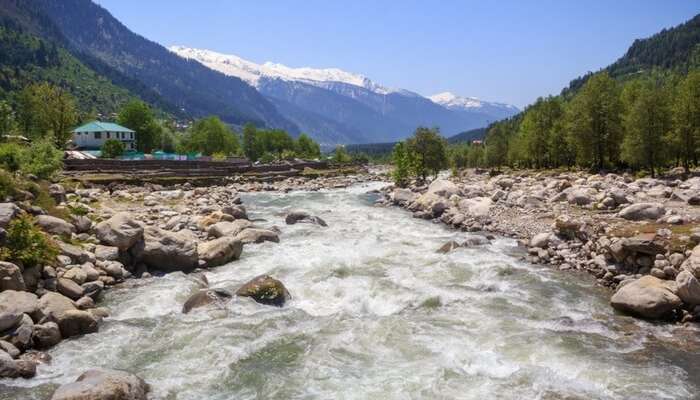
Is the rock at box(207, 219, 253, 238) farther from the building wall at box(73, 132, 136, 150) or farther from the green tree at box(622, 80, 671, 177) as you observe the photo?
the building wall at box(73, 132, 136, 150)

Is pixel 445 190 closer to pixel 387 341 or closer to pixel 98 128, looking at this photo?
pixel 387 341

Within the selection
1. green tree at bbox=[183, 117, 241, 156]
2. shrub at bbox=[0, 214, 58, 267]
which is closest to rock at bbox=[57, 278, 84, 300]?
shrub at bbox=[0, 214, 58, 267]

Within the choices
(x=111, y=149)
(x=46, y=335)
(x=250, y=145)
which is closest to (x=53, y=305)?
(x=46, y=335)

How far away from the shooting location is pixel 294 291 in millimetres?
20625

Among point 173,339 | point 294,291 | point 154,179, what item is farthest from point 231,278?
point 154,179

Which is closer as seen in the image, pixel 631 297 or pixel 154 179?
pixel 631 297

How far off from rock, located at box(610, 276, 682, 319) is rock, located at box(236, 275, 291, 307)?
12.3m

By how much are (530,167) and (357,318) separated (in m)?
86.0

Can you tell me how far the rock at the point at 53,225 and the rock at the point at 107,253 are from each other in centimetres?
168

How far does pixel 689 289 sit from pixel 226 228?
23679 millimetres

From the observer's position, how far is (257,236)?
29.8m

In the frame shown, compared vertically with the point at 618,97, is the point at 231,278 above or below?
below

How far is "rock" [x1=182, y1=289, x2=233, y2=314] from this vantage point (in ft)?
60.0

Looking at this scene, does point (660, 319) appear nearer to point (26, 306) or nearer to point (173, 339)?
point (173, 339)
